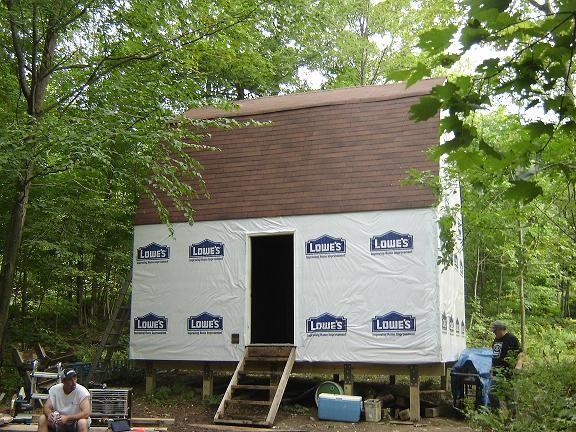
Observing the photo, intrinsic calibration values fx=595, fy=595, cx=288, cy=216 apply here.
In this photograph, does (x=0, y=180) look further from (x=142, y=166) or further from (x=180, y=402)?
(x=180, y=402)

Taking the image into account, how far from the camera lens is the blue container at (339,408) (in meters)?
9.38

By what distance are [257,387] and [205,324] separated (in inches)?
75.6

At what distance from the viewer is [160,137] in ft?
32.2

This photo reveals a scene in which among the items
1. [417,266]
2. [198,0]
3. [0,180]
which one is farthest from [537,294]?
[0,180]

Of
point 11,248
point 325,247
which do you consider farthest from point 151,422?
point 325,247

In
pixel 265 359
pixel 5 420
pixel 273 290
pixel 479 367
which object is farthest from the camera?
pixel 273 290

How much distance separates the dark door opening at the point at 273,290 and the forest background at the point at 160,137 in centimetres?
255

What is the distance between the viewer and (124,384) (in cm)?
1222

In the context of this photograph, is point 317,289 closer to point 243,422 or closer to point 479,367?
point 243,422

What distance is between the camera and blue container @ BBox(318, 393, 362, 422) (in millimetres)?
9375

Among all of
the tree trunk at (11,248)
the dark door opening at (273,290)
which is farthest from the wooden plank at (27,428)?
the dark door opening at (273,290)

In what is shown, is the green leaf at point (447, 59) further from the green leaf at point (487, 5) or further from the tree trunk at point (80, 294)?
the tree trunk at point (80, 294)

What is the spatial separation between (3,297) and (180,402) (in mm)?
3525

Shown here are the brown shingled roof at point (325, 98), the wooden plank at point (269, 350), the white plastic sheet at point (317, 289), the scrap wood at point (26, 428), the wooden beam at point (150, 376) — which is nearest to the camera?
the scrap wood at point (26, 428)
